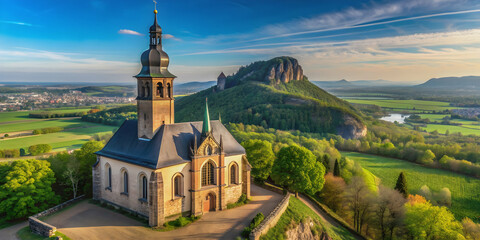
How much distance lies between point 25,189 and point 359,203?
4985cm

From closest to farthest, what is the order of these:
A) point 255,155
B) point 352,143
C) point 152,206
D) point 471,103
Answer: point 152,206 < point 255,155 < point 352,143 < point 471,103

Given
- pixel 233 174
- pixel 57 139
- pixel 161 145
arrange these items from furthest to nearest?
pixel 57 139
pixel 233 174
pixel 161 145

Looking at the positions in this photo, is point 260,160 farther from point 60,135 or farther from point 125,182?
point 60,135

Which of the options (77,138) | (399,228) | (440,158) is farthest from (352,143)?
(77,138)

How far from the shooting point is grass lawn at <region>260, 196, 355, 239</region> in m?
34.8

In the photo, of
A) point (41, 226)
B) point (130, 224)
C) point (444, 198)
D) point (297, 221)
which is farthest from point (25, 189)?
point (444, 198)

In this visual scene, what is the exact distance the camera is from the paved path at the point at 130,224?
32031 millimetres

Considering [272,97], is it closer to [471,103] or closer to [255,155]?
[471,103]

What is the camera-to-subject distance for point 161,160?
3494 centimetres

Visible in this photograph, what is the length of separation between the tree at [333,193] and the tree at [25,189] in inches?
1749

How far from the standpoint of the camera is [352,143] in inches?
4200

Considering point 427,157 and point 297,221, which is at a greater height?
point 297,221

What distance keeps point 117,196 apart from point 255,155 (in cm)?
2391

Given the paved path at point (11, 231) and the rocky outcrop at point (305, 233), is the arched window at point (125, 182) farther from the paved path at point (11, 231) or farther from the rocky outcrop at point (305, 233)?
the rocky outcrop at point (305, 233)
